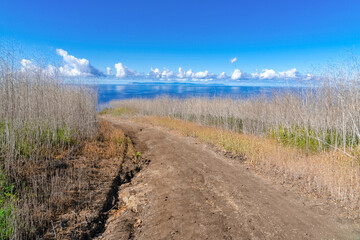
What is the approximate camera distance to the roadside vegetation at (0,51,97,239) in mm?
3338

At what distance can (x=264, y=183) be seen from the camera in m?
5.67

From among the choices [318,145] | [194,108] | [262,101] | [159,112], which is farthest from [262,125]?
[159,112]

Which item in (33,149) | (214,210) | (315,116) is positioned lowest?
(214,210)

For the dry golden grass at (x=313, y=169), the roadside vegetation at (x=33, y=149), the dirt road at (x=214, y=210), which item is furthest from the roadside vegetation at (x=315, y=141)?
the roadside vegetation at (x=33, y=149)

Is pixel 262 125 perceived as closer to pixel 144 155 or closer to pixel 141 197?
Result: pixel 144 155

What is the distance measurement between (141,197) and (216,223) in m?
1.98

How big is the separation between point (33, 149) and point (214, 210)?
5.47m

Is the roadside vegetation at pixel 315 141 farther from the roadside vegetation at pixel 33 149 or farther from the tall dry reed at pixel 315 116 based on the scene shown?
the roadside vegetation at pixel 33 149

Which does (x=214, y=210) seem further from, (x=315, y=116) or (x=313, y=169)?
(x=315, y=116)

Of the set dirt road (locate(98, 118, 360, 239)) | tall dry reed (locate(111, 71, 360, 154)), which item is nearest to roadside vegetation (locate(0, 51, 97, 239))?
dirt road (locate(98, 118, 360, 239))

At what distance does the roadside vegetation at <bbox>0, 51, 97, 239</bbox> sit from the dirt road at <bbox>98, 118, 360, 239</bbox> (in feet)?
4.25

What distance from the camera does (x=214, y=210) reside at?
4.17 metres

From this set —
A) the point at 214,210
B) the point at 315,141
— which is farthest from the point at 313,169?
the point at 214,210

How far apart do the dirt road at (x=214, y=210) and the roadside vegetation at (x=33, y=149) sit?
1296 millimetres
